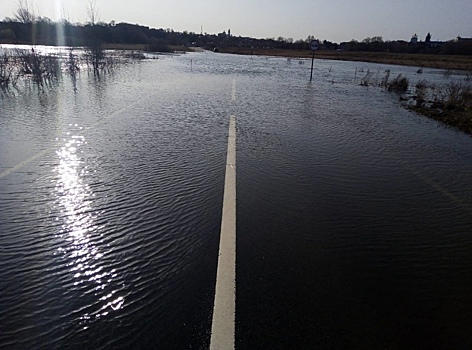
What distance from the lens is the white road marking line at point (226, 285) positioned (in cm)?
259

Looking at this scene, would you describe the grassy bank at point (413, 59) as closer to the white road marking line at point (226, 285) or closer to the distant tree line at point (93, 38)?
the distant tree line at point (93, 38)

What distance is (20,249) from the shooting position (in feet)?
11.9

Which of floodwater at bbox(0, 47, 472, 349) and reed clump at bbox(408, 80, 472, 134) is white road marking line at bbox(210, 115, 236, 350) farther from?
reed clump at bbox(408, 80, 472, 134)

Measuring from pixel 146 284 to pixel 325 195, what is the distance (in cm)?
338

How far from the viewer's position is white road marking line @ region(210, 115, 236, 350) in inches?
102

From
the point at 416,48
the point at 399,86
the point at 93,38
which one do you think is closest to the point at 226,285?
the point at 399,86

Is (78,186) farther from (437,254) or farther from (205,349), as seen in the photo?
(437,254)

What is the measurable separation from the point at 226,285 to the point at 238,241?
0.83m

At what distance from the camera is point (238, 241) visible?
155 inches

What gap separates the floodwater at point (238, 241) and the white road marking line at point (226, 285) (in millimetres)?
70

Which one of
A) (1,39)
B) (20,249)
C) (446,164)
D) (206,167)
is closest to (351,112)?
(446,164)

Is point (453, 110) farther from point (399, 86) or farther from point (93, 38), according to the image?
point (93, 38)

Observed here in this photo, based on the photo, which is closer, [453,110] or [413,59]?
[453,110]

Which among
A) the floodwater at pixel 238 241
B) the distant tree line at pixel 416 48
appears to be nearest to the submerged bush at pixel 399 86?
the floodwater at pixel 238 241
